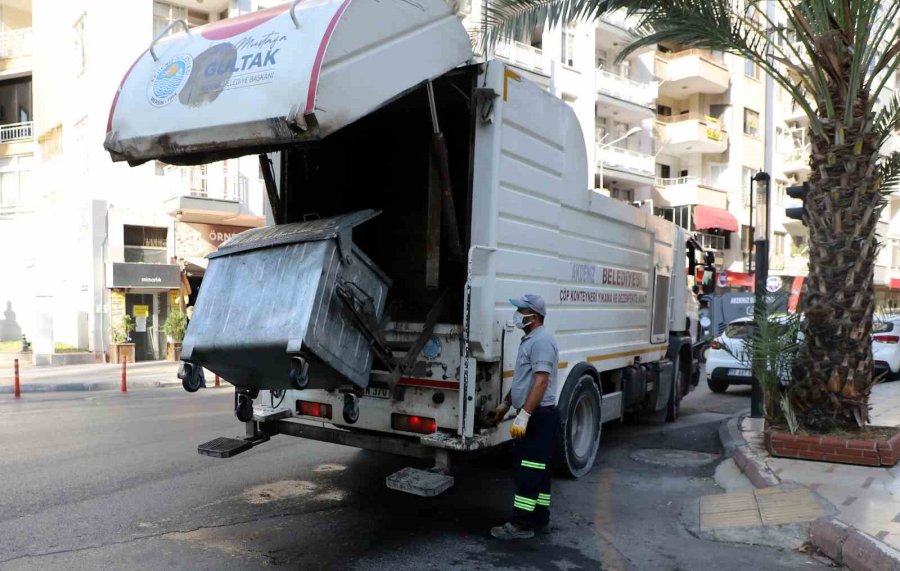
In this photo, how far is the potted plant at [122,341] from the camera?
18.8 meters

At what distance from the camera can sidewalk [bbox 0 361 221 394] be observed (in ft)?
46.9

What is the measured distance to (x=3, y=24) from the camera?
2567 centimetres

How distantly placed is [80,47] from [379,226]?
18911mm

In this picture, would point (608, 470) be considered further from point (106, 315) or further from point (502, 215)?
point (106, 315)

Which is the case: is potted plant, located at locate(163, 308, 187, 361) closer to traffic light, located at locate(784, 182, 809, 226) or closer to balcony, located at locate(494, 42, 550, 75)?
balcony, located at locate(494, 42, 550, 75)

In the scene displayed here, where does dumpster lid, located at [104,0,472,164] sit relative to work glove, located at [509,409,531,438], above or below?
above

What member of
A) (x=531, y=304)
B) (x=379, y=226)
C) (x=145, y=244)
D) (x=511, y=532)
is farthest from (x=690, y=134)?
(x=511, y=532)

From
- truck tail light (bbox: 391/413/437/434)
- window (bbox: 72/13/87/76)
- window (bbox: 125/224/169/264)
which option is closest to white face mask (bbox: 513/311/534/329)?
truck tail light (bbox: 391/413/437/434)

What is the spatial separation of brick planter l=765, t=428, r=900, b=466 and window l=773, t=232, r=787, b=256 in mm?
34867

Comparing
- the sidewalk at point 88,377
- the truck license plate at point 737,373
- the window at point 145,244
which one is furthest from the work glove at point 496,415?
the window at point 145,244

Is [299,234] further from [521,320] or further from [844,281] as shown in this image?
[844,281]

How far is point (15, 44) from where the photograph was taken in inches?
990

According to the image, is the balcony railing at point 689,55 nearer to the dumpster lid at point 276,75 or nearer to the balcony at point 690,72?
the balcony at point 690,72

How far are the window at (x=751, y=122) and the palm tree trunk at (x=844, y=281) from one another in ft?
104
